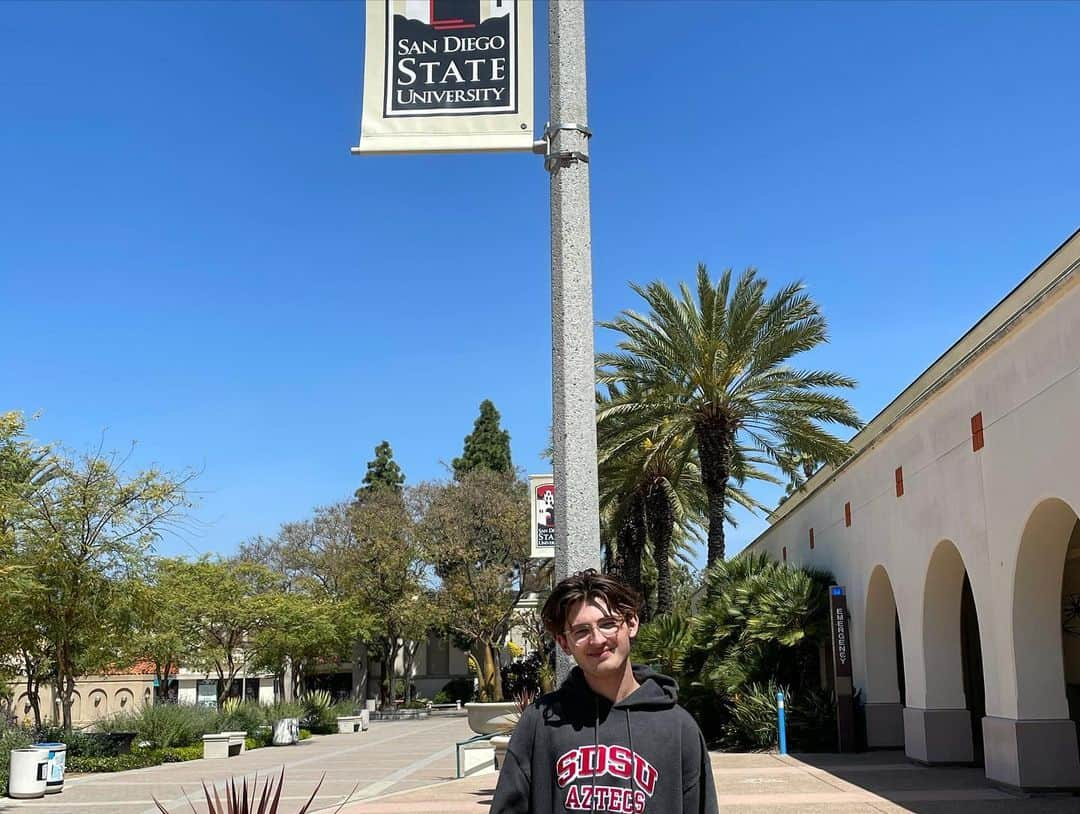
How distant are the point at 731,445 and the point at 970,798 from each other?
13.3 m

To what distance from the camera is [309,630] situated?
124 feet

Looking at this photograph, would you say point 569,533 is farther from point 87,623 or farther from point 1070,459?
point 87,623

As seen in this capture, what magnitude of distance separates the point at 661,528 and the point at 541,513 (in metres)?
21.7

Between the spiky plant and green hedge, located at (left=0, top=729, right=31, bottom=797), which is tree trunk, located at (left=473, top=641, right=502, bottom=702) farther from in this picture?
the spiky plant

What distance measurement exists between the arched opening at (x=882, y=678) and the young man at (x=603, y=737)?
1835cm

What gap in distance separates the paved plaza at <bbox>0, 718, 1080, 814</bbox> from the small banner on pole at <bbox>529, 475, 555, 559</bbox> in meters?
3.76

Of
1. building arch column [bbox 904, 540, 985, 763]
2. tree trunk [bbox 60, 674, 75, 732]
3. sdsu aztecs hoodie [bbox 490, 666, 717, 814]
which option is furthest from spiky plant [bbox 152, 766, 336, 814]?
building arch column [bbox 904, 540, 985, 763]

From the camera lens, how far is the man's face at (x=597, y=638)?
3.02m

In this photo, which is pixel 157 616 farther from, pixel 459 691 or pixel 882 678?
pixel 459 691

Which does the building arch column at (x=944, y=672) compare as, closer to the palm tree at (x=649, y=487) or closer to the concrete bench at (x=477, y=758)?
the concrete bench at (x=477, y=758)

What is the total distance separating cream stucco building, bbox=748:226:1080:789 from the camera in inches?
483

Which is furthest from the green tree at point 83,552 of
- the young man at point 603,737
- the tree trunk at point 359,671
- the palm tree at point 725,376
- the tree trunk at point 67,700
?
the tree trunk at point 359,671

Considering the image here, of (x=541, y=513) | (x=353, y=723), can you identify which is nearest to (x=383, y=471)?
(x=353, y=723)

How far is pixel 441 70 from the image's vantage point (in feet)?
20.4
